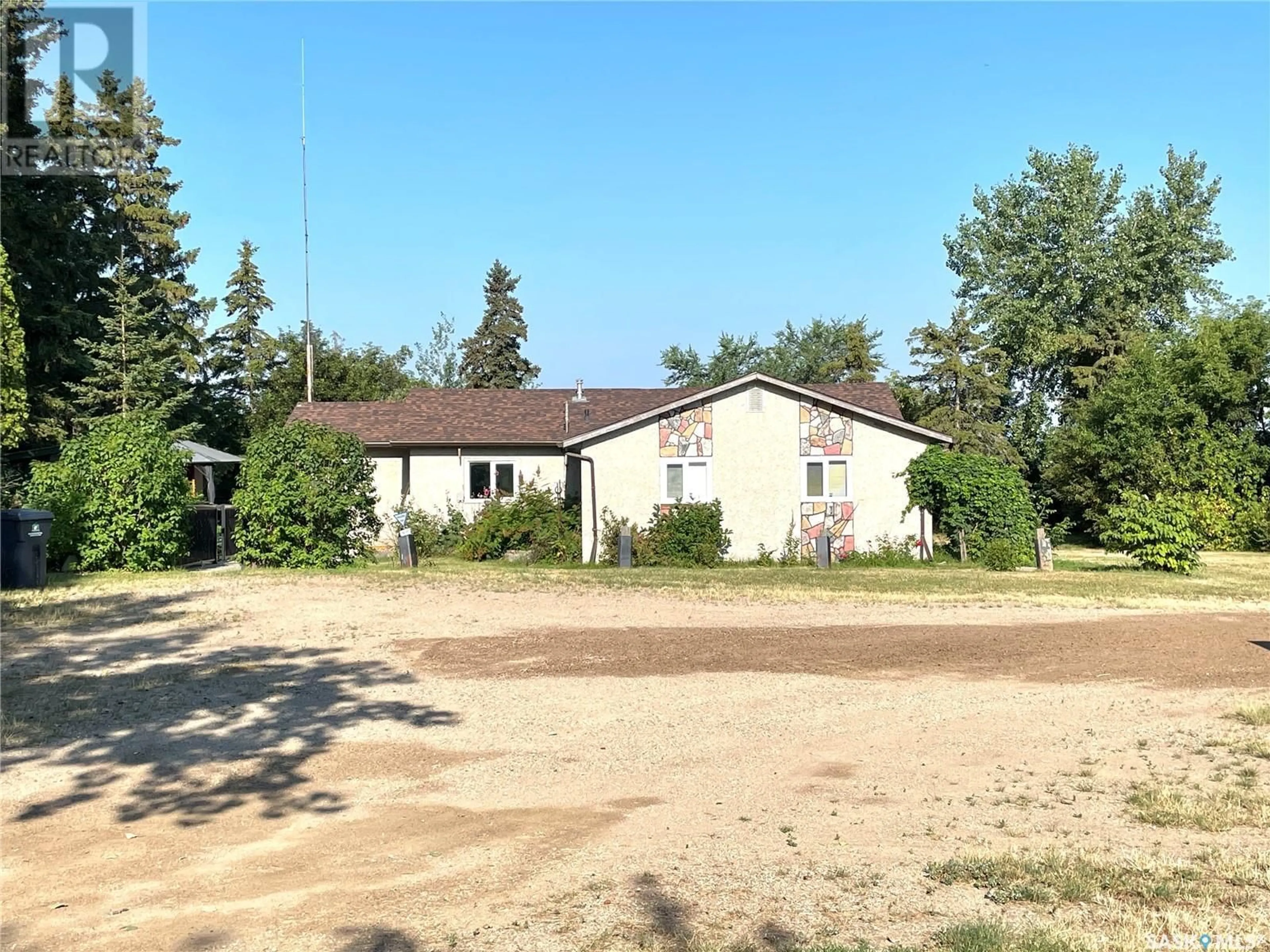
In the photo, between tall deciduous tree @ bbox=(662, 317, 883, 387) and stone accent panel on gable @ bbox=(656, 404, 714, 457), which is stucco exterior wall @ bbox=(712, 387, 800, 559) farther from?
tall deciduous tree @ bbox=(662, 317, 883, 387)

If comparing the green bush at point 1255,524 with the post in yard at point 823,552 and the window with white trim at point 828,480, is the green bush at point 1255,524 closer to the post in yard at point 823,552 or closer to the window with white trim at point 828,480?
the window with white trim at point 828,480

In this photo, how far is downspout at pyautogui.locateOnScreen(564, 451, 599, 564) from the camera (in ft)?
86.4

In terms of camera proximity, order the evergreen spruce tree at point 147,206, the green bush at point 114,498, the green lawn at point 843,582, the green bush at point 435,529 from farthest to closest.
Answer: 1. the evergreen spruce tree at point 147,206
2. the green bush at point 435,529
3. the green bush at point 114,498
4. the green lawn at point 843,582

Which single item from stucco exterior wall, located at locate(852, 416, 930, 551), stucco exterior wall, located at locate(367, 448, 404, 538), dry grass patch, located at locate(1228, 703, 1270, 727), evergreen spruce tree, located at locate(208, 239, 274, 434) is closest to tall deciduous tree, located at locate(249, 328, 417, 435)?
evergreen spruce tree, located at locate(208, 239, 274, 434)

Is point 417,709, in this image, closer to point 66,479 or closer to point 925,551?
point 66,479

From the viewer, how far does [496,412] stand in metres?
32.3

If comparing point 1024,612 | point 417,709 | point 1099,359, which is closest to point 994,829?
point 417,709

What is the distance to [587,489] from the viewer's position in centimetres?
2656

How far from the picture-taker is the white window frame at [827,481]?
86.1ft

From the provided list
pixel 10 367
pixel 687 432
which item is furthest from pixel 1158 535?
pixel 10 367

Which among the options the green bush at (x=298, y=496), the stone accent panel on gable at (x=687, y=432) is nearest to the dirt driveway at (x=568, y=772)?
the green bush at (x=298, y=496)

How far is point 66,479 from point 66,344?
18265mm

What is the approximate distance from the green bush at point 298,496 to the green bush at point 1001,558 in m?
13.5

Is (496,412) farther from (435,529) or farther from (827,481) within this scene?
(827,481)
